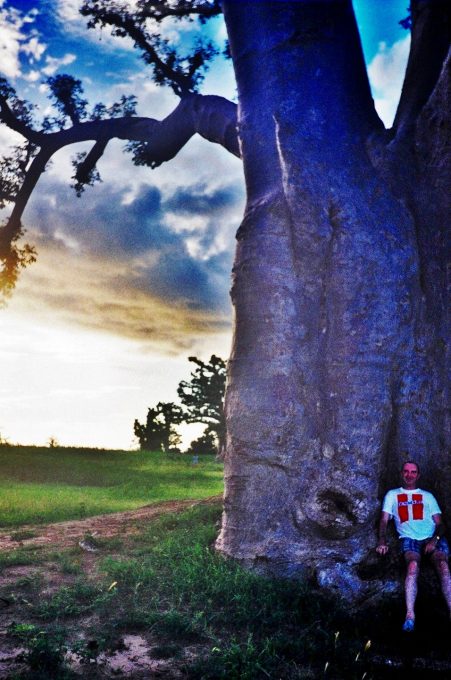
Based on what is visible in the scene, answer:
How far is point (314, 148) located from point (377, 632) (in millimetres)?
5034

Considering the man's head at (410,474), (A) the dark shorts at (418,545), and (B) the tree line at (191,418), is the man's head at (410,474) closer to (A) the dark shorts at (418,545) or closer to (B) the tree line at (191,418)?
(A) the dark shorts at (418,545)

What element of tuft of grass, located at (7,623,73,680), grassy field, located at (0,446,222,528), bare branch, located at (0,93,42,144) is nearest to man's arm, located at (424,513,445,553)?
tuft of grass, located at (7,623,73,680)

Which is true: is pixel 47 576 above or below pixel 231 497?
below

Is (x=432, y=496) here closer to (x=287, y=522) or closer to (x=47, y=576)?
(x=287, y=522)

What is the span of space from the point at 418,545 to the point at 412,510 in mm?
328

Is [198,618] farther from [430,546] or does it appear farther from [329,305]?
[329,305]

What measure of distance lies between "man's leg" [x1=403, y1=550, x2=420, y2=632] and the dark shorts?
6 centimetres

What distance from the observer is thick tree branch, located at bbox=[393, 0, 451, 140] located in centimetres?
724

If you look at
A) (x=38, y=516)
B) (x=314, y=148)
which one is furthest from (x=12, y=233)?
(x=314, y=148)

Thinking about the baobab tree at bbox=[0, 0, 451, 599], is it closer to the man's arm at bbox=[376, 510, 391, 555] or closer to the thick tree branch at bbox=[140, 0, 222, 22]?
the man's arm at bbox=[376, 510, 391, 555]

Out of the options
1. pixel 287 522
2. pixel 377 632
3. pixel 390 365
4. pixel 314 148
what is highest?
pixel 314 148

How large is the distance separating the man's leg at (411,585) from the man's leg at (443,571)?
0.57 ft

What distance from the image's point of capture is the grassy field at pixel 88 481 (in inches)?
429

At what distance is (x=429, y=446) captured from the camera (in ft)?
21.3
